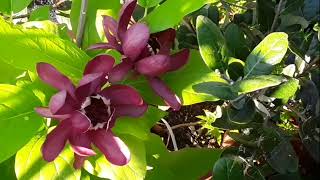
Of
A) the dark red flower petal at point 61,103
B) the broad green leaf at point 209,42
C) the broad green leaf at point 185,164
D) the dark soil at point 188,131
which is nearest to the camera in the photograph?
the dark red flower petal at point 61,103

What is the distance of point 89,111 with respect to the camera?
0.57 meters

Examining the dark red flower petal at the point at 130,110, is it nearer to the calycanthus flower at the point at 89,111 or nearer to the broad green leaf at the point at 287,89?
the calycanthus flower at the point at 89,111

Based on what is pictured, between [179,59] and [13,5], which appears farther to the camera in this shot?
[13,5]

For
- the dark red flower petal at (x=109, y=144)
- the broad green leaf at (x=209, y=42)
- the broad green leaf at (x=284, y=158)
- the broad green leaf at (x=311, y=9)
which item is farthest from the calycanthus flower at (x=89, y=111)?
the broad green leaf at (x=311, y=9)

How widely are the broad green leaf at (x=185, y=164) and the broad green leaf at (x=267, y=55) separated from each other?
21 cm

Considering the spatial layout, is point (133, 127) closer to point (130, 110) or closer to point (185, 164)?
point (130, 110)

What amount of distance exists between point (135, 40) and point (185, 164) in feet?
0.93

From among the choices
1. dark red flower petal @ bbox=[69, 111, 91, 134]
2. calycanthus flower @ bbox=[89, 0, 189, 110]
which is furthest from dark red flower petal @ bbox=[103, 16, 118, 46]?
dark red flower petal @ bbox=[69, 111, 91, 134]

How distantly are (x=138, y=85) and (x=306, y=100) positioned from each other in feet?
0.82

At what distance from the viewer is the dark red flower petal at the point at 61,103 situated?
53cm

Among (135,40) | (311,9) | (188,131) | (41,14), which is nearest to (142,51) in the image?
(135,40)

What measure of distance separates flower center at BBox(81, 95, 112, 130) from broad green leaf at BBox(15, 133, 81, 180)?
70 millimetres

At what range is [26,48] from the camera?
1.84 feet

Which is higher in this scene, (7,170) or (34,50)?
(34,50)
